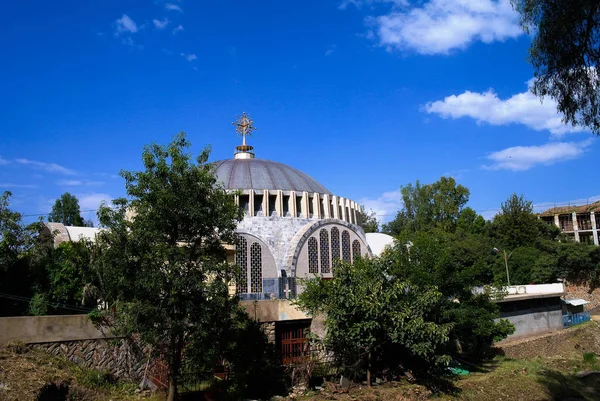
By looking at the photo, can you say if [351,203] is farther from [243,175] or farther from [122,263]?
[122,263]

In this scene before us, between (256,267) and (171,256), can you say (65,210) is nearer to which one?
(256,267)

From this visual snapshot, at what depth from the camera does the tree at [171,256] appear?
11.0 metres

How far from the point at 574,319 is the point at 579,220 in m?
33.1

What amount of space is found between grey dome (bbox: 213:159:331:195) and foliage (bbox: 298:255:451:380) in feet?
50.5

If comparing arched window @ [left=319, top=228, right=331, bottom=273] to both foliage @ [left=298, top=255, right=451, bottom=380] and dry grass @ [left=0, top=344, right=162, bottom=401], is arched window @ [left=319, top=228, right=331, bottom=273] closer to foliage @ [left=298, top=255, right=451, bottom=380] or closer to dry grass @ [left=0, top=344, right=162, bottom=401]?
foliage @ [left=298, top=255, right=451, bottom=380]

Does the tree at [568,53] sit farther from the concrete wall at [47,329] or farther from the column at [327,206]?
the column at [327,206]

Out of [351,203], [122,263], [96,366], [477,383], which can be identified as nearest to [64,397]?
[96,366]

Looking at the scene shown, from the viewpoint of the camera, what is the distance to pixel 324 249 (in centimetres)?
2844

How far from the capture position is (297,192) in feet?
99.1

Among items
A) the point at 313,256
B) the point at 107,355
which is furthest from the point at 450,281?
the point at 107,355

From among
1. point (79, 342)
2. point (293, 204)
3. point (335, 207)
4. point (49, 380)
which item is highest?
point (335, 207)

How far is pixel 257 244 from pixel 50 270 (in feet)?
40.7

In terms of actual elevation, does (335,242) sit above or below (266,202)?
below

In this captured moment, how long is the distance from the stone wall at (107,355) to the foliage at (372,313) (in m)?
5.25
